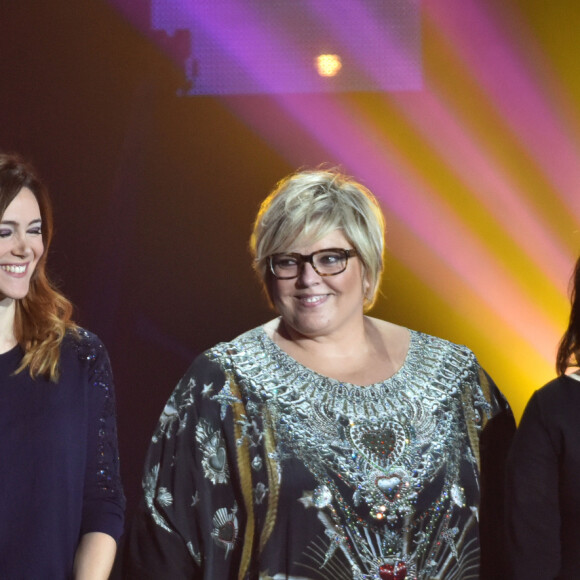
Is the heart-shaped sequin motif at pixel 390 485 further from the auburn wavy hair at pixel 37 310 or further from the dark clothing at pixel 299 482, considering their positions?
the auburn wavy hair at pixel 37 310

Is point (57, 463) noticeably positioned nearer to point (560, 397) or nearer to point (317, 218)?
point (317, 218)

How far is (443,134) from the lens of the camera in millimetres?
3500

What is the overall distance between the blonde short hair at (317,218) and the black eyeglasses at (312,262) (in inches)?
0.9

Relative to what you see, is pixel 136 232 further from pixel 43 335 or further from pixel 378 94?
pixel 43 335

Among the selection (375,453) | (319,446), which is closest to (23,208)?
(319,446)

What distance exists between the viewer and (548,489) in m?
1.71

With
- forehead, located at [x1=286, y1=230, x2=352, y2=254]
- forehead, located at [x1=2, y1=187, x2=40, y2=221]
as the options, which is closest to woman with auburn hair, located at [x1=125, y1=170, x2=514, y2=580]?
forehead, located at [x1=286, y1=230, x2=352, y2=254]

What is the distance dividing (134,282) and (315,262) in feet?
5.81

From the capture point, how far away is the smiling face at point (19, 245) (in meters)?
1.92

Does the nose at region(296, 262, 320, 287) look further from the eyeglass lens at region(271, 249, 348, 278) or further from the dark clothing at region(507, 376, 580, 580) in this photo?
the dark clothing at region(507, 376, 580, 580)

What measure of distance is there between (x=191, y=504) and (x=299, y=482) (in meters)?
0.23

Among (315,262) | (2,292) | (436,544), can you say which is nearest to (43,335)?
(2,292)

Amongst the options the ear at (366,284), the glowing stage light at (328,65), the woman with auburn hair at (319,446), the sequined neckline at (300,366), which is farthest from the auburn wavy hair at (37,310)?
the glowing stage light at (328,65)

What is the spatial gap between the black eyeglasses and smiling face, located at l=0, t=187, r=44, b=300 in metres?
0.54
